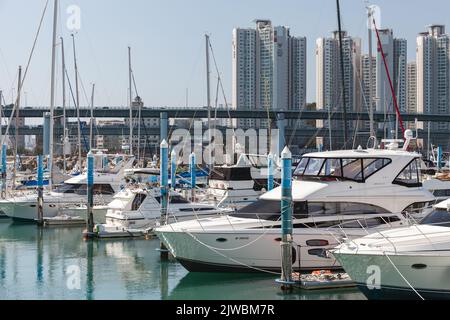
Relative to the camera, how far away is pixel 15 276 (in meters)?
19.5

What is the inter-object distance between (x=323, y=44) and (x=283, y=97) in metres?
11.4

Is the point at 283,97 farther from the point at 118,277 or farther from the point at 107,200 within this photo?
the point at 118,277

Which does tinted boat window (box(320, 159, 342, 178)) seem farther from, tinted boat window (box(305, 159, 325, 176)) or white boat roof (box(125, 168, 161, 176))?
white boat roof (box(125, 168, 161, 176))

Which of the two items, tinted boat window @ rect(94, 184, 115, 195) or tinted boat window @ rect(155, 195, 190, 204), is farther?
tinted boat window @ rect(94, 184, 115, 195)

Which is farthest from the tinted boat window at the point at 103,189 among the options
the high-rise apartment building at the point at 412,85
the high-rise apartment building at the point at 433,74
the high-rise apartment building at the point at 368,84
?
the high-rise apartment building at the point at 412,85

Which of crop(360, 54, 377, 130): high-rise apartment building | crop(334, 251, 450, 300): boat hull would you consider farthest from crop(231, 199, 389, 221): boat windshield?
crop(360, 54, 377, 130): high-rise apartment building

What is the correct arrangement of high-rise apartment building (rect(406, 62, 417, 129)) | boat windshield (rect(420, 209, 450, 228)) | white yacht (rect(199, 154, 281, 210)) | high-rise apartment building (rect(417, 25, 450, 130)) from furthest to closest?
high-rise apartment building (rect(406, 62, 417, 129)) → high-rise apartment building (rect(417, 25, 450, 130)) → white yacht (rect(199, 154, 281, 210)) → boat windshield (rect(420, 209, 450, 228))

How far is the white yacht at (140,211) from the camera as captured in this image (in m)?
26.6

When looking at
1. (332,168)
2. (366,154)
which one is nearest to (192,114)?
(332,168)

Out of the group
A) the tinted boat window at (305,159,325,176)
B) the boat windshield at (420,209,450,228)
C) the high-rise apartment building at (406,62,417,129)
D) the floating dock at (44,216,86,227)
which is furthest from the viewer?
the high-rise apartment building at (406,62,417,129)

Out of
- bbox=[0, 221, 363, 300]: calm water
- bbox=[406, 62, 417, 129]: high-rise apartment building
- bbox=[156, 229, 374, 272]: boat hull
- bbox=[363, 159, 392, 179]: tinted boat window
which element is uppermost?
bbox=[406, 62, 417, 129]: high-rise apartment building

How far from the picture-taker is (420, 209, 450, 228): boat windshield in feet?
48.7

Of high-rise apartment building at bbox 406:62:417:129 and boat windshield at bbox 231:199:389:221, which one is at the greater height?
high-rise apartment building at bbox 406:62:417:129

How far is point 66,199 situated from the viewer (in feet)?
106
